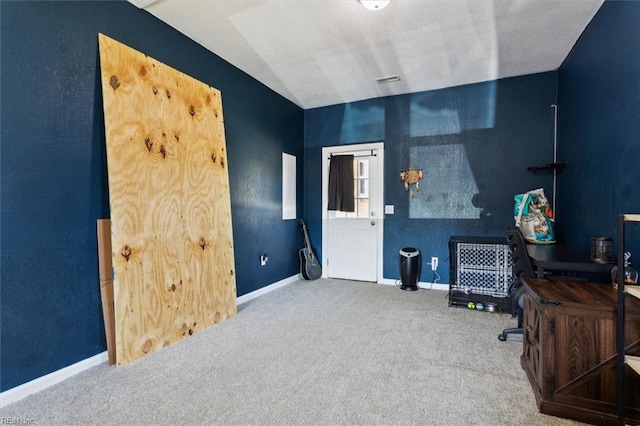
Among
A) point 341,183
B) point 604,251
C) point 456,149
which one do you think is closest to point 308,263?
point 341,183

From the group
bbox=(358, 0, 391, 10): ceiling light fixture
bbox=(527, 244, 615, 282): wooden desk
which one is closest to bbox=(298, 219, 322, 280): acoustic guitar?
bbox=(527, 244, 615, 282): wooden desk

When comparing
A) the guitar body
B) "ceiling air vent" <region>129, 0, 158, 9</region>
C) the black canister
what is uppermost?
"ceiling air vent" <region>129, 0, 158, 9</region>

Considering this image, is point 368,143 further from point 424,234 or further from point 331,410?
point 331,410

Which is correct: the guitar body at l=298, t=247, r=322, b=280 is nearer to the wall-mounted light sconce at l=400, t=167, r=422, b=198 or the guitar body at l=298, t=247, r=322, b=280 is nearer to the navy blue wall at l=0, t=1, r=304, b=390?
the wall-mounted light sconce at l=400, t=167, r=422, b=198

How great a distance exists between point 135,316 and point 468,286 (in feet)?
11.8

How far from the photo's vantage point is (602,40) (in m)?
2.30

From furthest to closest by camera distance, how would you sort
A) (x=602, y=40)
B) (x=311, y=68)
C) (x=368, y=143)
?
(x=368, y=143) → (x=311, y=68) → (x=602, y=40)

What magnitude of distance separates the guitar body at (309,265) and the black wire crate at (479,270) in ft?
6.34

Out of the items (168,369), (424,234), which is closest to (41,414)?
(168,369)

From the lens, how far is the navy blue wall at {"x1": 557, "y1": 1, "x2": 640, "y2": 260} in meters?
1.89

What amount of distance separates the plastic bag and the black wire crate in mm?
354

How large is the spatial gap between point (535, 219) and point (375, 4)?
2.55 metres

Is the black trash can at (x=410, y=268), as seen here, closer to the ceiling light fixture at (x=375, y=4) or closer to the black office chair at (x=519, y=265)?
the black office chair at (x=519, y=265)

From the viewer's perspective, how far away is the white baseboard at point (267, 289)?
3.47 meters
